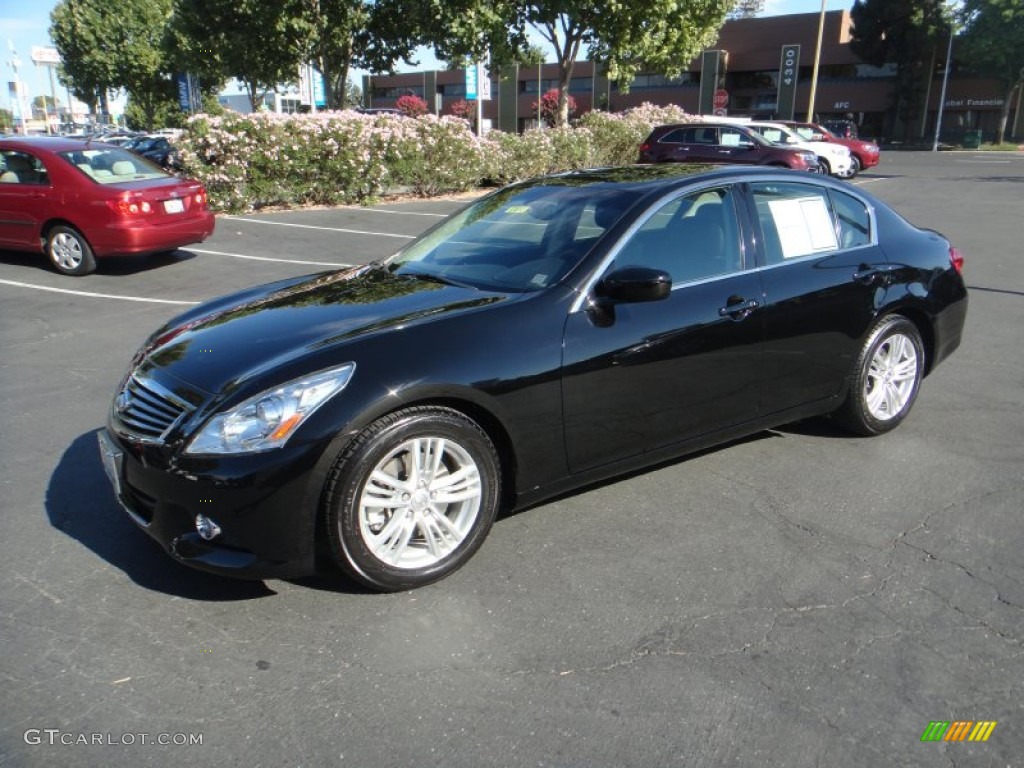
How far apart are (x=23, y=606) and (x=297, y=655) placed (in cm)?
117

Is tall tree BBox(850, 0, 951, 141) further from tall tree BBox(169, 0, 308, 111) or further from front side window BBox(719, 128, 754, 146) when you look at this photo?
tall tree BBox(169, 0, 308, 111)

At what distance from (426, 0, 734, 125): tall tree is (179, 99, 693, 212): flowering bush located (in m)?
2.57

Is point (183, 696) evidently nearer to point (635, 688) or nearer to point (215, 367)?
point (215, 367)

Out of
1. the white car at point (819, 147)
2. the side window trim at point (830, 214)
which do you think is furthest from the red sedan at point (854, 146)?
the side window trim at point (830, 214)

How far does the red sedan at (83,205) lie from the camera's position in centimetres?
955

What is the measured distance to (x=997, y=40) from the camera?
166ft

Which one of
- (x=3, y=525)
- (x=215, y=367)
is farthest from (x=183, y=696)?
(x=3, y=525)

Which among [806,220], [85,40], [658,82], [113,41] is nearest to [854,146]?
[806,220]

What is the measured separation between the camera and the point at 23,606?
121 inches

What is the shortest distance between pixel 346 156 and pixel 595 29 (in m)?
9.09

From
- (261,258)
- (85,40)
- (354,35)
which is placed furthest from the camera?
(85,40)

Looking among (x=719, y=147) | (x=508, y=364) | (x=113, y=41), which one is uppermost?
(x=113, y=41)

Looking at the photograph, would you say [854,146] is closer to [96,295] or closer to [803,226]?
[96,295]

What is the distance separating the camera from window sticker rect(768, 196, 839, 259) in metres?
4.35
